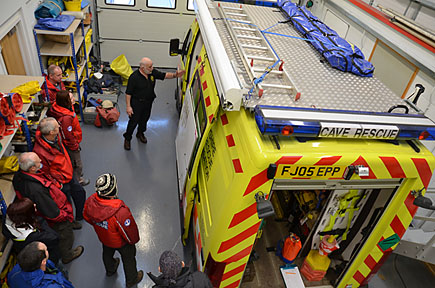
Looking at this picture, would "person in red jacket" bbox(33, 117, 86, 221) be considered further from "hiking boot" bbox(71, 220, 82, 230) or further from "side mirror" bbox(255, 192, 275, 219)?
"side mirror" bbox(255, 192, 275, 219)

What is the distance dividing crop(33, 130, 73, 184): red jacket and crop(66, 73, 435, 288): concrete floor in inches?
35.3

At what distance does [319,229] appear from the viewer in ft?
10.6

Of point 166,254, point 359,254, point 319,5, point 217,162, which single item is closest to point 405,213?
point 359,254

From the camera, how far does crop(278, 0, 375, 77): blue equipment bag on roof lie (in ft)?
10.9

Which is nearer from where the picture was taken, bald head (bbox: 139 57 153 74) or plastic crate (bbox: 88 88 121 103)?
bald head (bbox: 139 57 153 74)

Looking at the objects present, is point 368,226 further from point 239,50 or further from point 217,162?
point 239,50

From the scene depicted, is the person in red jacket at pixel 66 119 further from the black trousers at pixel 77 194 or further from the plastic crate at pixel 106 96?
the plastic crate at pixel 106 96

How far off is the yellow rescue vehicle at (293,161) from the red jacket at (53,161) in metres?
1.46

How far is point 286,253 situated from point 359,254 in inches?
31.0

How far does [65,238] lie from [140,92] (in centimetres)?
255

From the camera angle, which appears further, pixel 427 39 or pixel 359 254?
pixel 427 39

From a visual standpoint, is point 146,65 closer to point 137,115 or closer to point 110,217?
point 137,115

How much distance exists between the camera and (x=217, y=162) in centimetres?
296

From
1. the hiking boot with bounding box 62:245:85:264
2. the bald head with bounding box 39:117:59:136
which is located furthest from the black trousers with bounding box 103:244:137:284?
the bald head with bounding box 39:117:59:136
